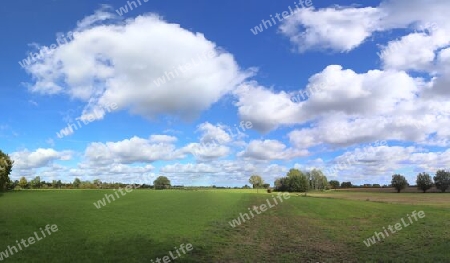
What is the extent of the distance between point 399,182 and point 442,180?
56.3ft

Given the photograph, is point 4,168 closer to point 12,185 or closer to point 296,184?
point 12,185

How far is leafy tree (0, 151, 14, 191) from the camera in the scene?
101 metres

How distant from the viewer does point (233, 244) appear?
1119 inches

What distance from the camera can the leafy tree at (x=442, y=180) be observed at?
6260 inches

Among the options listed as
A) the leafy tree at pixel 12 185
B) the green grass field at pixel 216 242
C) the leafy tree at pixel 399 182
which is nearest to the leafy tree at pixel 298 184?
the leafy tree at pixel 399 182

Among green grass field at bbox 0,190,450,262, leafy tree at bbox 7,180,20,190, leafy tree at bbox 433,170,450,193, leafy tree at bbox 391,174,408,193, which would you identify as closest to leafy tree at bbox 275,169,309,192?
leafy tree at bbox 391,174,408,193

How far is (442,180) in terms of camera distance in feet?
524

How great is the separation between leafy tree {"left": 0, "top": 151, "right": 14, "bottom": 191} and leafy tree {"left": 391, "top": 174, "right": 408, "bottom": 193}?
155413mm

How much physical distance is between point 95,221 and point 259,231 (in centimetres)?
1778

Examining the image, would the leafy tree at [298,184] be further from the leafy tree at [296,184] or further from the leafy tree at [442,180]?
the leafy tree at [442,180]

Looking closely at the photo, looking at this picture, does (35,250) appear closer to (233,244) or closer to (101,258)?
(101,258)

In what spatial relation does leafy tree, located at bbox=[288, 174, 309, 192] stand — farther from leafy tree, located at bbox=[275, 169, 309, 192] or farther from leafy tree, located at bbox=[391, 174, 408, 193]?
leafy tree, located at bbox=[391, 174, 408, 193]

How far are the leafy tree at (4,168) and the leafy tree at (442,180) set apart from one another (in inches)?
6580

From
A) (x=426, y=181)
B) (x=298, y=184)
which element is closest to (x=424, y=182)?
(x=426, y=181)
